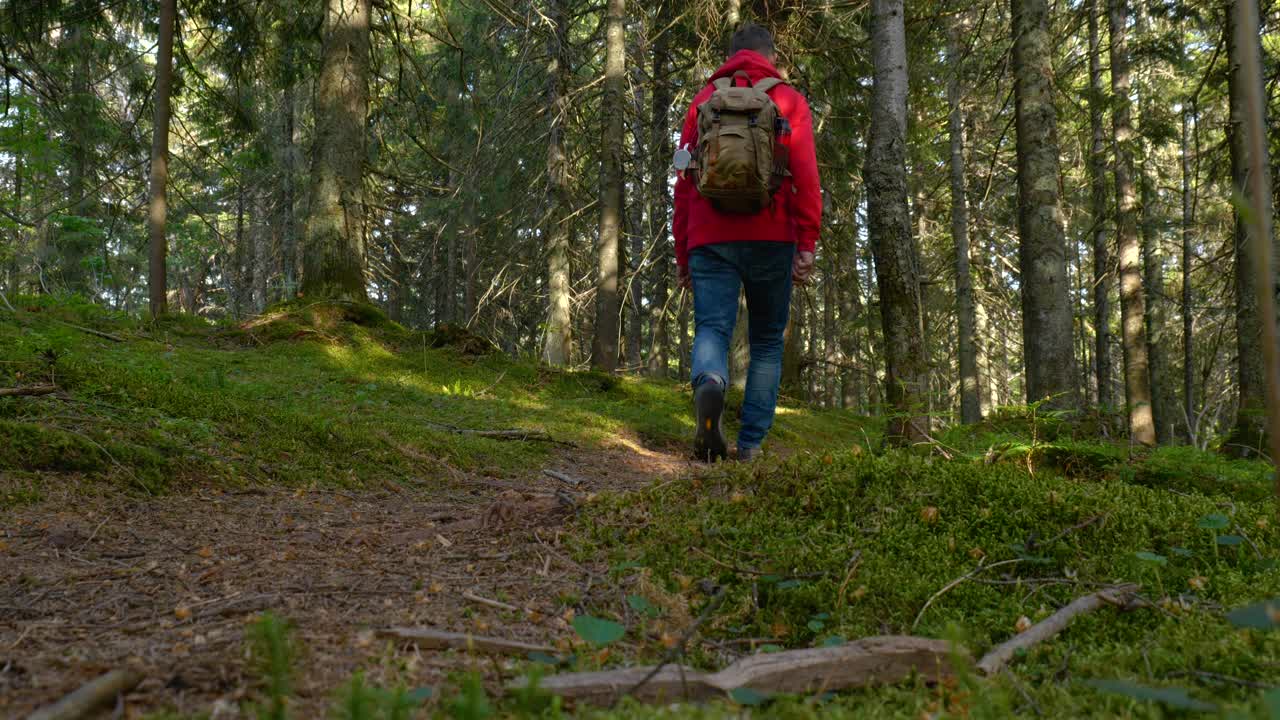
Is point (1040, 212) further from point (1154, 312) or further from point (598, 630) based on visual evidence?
point (1154, 312)

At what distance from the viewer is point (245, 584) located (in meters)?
2.29

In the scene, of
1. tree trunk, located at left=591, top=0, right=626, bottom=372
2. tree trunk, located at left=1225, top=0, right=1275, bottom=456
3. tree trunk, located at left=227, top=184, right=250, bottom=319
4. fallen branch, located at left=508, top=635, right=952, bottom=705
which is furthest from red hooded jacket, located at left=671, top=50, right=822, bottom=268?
tree trunk, located at left=227, top=184, right=250, bottom=319

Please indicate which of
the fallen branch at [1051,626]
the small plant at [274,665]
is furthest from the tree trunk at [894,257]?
the small plant at [274,665]

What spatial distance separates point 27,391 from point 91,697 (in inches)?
138

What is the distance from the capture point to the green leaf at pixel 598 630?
1537 millimetres

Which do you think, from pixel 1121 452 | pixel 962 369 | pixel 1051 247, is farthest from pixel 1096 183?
pixel 1121 452

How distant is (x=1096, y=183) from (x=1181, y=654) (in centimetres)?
1265

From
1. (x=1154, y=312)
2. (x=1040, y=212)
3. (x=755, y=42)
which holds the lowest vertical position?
(x=1154, y=312)

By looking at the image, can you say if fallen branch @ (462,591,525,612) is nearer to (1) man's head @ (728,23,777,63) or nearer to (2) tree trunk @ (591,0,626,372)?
(1) man's head @ (728,23,777,63)

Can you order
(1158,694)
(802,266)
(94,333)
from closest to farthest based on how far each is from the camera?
(1158,694), (802,266), (94,333)

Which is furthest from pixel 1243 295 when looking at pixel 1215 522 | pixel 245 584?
pixel 245 584

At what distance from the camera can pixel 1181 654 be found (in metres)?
1.63

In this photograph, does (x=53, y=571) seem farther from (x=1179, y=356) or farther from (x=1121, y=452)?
(x=1179, y=356)

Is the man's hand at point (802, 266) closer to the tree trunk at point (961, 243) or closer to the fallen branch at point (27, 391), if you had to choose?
the fallen branch at point (27, 391)
